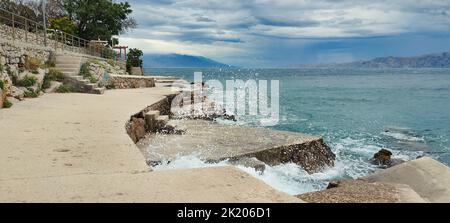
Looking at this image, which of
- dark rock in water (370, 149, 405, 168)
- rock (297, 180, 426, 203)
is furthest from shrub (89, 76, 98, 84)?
rock (297, 180, 426, 203)

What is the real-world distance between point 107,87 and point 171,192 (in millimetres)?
18094

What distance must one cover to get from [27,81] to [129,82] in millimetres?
9191

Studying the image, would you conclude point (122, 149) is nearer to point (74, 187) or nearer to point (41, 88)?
point (74, 187)

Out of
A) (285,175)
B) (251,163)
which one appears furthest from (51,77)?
(285,175)

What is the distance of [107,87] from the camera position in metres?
21.6

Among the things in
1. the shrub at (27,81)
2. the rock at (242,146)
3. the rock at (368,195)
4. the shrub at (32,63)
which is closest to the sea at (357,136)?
the rock at (242,146)

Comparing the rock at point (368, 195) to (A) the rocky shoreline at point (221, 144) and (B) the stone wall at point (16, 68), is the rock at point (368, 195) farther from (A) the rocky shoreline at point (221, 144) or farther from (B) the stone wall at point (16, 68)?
(B) the stone wall at point (16, 68)

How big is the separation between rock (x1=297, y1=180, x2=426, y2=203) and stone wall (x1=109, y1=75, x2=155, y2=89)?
58.3 feet

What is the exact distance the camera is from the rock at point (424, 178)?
6789mm

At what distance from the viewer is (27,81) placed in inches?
568

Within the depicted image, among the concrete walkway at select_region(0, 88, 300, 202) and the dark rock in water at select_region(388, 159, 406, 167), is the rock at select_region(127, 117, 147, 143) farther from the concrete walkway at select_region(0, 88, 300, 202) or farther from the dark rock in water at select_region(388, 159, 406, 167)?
the dark rock in water at select_region(388, 159, 406, 167)

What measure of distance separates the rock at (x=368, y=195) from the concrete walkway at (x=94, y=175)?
141cm

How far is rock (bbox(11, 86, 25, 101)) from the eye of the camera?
12.7 metres
